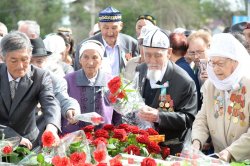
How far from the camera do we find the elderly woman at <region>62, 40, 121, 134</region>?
6.79m

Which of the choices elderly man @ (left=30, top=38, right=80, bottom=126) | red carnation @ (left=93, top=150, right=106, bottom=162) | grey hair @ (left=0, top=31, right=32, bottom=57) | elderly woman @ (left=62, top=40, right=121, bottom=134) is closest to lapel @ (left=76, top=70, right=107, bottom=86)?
elderly woman @ (left=62, top=40, right=121, bottom=134)

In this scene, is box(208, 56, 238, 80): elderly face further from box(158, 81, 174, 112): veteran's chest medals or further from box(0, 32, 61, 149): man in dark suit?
box(0, 32, 61, 149): man in dark suit

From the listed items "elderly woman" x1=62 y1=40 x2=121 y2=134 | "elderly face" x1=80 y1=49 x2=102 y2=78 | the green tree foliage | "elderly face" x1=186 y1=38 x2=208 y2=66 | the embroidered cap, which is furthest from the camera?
the green tree foliage

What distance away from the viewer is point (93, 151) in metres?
5.28

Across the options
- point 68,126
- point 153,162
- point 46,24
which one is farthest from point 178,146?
point 46,24

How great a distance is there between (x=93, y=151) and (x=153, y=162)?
2.38ft

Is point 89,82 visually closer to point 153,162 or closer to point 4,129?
point 4,129

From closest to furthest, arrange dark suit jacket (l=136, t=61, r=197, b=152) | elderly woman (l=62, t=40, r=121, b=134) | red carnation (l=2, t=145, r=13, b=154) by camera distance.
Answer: red carnation (l=2, t=145, r=13, b=154) < dark suit jacket (l=136, t=61, r=197, b=152) < elderly woman (l=62, t=40, r=121, b=134)

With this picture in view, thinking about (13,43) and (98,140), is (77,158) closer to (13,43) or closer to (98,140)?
(98,140)

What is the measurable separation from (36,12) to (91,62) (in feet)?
119

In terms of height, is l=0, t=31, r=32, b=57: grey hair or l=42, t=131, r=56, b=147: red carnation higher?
l=0, t=31, r=32, b=57: grey hair

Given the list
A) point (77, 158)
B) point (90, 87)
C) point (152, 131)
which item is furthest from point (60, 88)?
point (77, 158)

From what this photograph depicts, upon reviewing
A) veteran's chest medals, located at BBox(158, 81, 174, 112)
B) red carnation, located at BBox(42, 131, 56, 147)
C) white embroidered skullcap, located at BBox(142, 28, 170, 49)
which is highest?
white embroidered skullcap, located at BBox(142, 28, 170, 49)

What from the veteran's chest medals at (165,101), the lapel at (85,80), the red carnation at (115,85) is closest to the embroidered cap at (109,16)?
the lapel at (85,80)
